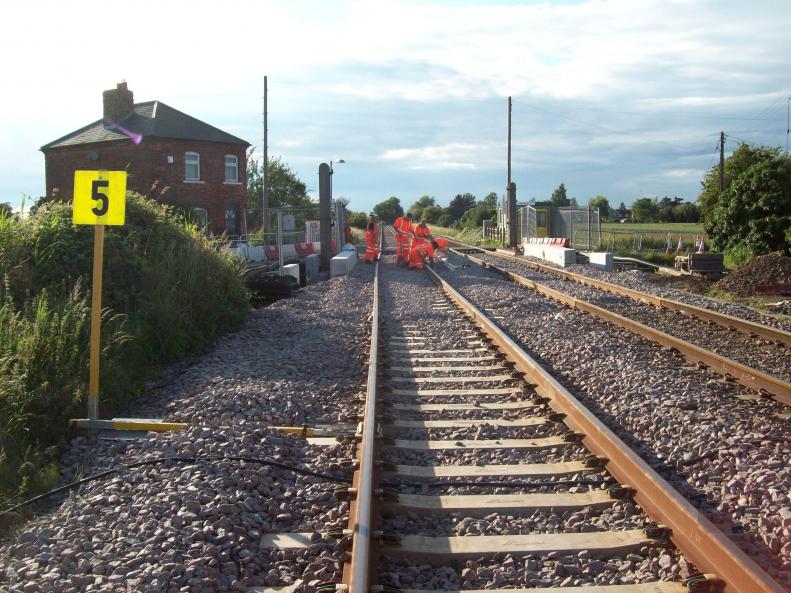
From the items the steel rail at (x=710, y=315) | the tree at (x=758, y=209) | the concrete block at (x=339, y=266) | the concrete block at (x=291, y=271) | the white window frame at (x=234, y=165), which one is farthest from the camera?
the white window frame at (x=234, y=165)

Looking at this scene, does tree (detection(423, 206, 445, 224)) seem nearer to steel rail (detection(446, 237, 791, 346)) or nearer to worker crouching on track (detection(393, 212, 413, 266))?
worker crouching on track (detection(393, 212, 413, 266))

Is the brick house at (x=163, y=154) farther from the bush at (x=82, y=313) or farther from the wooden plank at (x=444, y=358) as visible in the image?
the wooden plank at (x=444, y=358)

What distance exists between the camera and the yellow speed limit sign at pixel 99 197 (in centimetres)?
683

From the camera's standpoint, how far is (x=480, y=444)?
6.09 meters

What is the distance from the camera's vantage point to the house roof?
40.4m

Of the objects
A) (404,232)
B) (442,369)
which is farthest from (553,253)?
(442,369)

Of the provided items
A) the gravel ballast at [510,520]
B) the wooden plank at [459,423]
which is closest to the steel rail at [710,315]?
the gravel ballast at [510,520]

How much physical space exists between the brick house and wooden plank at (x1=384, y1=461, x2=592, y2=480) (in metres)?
34.9

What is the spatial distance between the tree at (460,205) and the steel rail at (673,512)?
11811 centimetres

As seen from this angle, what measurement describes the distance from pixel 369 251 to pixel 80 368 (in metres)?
22.5

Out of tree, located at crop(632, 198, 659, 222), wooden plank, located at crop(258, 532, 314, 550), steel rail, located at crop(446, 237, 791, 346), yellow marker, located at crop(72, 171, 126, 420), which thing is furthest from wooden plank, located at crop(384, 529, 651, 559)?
tree, located at crop(632, 198, 659, 222)

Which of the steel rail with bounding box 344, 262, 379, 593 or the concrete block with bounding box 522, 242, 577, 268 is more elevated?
the concrete block with bounding box 522, 242, 577, 268

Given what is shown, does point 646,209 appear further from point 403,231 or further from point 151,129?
point 403,231

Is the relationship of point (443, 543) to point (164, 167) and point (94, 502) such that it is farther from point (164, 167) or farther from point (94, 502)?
point (164, 167)
